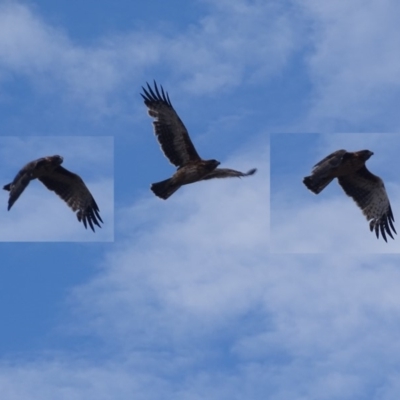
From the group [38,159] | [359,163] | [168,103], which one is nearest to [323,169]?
[359,163]

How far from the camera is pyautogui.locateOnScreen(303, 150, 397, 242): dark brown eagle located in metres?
21.2

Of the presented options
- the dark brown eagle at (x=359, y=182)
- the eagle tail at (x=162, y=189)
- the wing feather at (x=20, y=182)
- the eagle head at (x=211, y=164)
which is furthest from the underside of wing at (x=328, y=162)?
the wing feather at (x=20, y=182)

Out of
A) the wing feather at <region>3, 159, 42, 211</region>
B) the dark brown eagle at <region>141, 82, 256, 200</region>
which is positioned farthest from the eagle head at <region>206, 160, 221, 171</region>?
the wing feather at <region>3, 159, 42, 211</region>

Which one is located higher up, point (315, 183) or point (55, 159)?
point (55, 159)

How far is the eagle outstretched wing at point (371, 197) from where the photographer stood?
72.7 feet

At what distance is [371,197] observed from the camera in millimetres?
22375

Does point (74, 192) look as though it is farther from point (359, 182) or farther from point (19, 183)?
point (359, 182)

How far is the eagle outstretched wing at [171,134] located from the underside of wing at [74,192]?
1.51 meters

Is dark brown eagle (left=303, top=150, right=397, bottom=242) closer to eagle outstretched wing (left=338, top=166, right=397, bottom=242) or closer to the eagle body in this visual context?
eagle outstretched wing (left=338, top=166, right=397, bottom=242)

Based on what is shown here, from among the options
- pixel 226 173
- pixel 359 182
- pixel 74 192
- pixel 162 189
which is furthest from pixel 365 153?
pixel 74 192

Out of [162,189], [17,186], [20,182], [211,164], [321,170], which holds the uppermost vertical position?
[211,164]

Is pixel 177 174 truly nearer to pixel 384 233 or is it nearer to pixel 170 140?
pixel 170 140

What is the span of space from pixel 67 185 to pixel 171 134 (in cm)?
187

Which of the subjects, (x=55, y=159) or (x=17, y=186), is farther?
(x=55, y=159)
